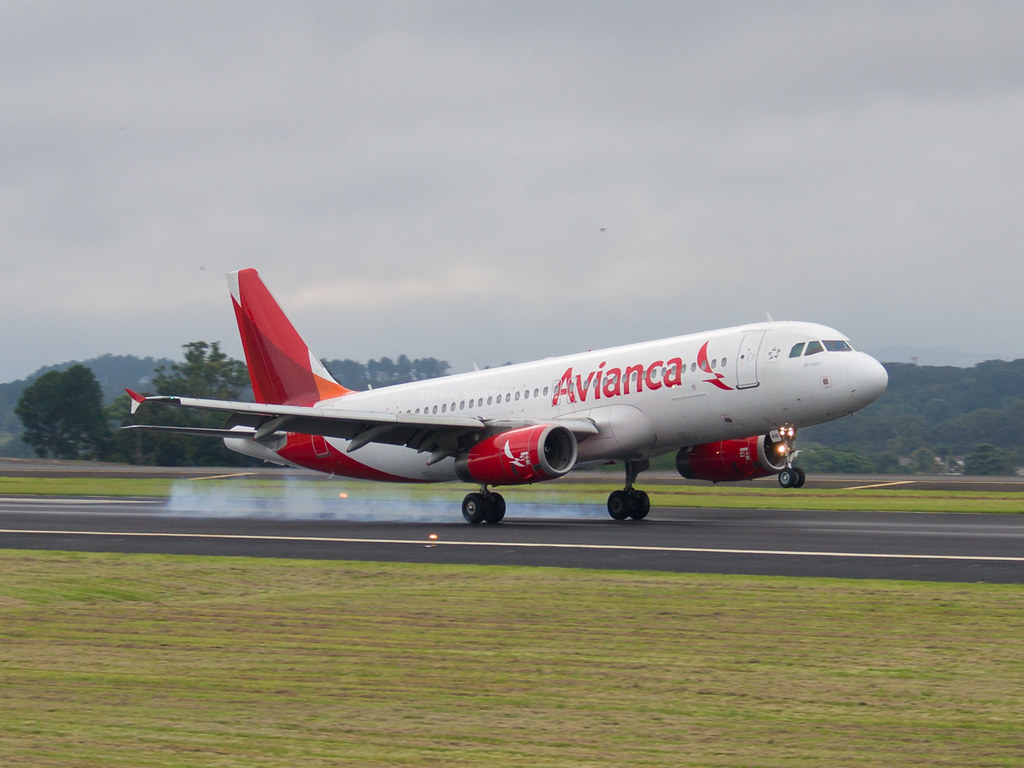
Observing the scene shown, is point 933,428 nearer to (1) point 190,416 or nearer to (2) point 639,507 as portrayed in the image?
(1) point 190,416

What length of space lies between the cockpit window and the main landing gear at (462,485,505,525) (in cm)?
906

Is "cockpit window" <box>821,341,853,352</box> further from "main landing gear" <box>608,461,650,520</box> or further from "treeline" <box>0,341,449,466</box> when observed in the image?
"treeline" <box>0,341,449,466</box>

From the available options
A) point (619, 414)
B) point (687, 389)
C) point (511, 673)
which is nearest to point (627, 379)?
point (619, 414)

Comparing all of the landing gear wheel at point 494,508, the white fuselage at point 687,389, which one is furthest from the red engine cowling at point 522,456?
the white fuselage at point 687,389

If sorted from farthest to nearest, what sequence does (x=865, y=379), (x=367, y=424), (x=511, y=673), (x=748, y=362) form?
(x=367, y=424) → (x=748, y=362) → (x=865, y=379) → (x=511, y=673)

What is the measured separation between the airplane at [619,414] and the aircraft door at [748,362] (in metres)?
0.03

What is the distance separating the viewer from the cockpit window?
1189 inches

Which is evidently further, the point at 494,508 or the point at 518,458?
the point at 494,508

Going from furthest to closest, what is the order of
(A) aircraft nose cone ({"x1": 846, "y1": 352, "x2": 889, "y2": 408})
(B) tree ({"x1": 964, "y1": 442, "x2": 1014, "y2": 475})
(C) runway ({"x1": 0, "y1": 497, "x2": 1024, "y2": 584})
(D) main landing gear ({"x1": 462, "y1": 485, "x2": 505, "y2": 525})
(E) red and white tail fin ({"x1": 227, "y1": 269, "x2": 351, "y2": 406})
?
1. (B) tree ({"x1": 964, "y1": 442, "x2": 1014, "y2": 475})
2. (E) red and white tail fin ({"x1": 227, "y1": 269, "x2": 351, "y2": 406})
3. (D) main landing gear ({"x1": 462, "y1": 485, "x2": 505, "y2": 525})
4. (A) aircraft nose cone ({"x1": 846, "y1": 352, "x2": 889, "y2": 408})
5. (C) runway ({"x1": 0, "y1": 497, "x2": 1024, "y2": 584})

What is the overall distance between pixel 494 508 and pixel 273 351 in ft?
39.8

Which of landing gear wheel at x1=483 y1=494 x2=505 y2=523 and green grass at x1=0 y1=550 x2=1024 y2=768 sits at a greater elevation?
landing gear wheel at x1=483 y1=494 x2=505 y2=523

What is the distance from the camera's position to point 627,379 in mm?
32094

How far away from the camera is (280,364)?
40.8 meters

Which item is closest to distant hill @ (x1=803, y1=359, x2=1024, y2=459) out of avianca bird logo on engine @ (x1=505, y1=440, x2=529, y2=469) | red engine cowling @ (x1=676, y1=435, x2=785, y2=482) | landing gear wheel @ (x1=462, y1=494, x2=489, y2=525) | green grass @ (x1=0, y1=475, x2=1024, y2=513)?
green grass @ (x1=0, y1=475, x2=1024, y2=513)
